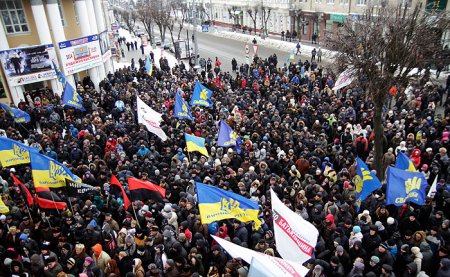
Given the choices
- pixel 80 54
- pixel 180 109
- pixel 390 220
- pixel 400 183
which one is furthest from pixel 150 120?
pixel 80 54

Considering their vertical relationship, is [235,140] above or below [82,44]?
below

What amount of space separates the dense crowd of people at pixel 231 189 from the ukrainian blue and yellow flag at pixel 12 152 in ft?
2.32

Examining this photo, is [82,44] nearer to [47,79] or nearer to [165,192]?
[47,79]

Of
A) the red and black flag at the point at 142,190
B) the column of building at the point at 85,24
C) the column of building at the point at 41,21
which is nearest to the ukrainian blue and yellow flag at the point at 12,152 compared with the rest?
the red and black flag at the point at 142,190

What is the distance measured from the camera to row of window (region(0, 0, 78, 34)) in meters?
21.5

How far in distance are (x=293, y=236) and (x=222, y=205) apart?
1.70 meters

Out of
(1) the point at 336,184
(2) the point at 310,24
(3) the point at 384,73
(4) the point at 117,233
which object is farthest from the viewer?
(2) the point at 310,24

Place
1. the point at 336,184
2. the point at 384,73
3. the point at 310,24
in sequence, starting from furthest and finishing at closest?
1. the point at 310,24
2. the point at 384,73
3. the point at 336,184

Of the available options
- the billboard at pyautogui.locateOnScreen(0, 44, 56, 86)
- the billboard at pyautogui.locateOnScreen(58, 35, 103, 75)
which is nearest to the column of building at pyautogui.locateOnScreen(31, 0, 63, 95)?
the billboard at pyautogui.locateOnScreen(0, 44, 56, 86)

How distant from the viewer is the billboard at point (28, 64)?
2073 centimetres

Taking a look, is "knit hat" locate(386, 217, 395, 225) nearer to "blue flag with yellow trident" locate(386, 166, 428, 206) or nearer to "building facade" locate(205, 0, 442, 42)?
"blue flag with yellow trident" locate(386, 166, 428, 206)

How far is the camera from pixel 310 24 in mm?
44219

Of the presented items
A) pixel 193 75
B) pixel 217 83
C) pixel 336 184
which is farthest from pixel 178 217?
pixel 193 75

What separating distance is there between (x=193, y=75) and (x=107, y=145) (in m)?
11.6
